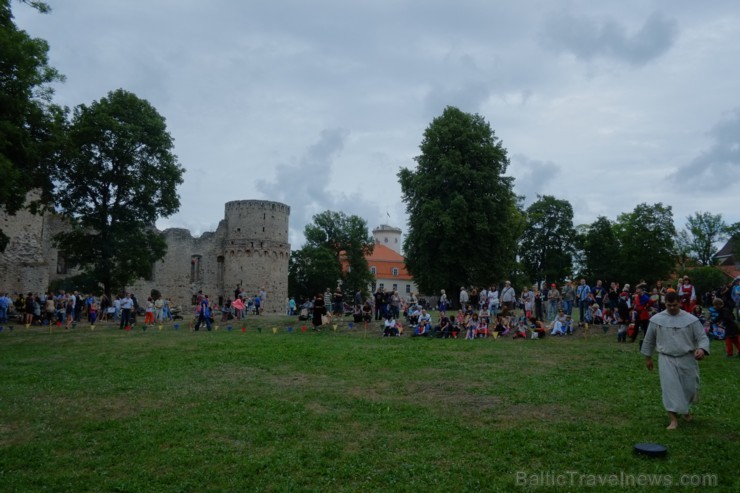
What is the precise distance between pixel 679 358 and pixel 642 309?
10404 mm

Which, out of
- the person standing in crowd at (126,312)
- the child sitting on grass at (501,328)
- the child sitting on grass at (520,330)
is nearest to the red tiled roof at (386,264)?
the person standing in crowd at (126,312)

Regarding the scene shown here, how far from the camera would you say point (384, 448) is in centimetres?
829

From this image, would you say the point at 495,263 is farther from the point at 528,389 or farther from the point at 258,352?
the point at 528,389

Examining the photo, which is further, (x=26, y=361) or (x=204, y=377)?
(x=26, y=361)

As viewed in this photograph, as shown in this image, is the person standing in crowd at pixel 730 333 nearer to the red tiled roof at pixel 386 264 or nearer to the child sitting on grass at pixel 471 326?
the child sitting on grass at pixel 471 326

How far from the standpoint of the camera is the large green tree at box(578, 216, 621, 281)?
60094mm

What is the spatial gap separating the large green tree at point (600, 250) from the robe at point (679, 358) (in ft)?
175

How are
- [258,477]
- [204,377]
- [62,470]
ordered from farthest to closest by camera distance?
[204,377], [62,470], [258,477]

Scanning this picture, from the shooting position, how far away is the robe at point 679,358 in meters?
8.84

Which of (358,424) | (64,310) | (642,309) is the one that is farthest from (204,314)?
(358,424)

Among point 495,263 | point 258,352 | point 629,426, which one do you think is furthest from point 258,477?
point 495,263

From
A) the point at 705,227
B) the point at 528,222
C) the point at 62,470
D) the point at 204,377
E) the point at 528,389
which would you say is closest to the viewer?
the point at 62,470

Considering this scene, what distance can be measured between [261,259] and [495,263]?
767 inches

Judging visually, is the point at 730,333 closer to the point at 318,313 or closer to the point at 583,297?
the point at 583,297
